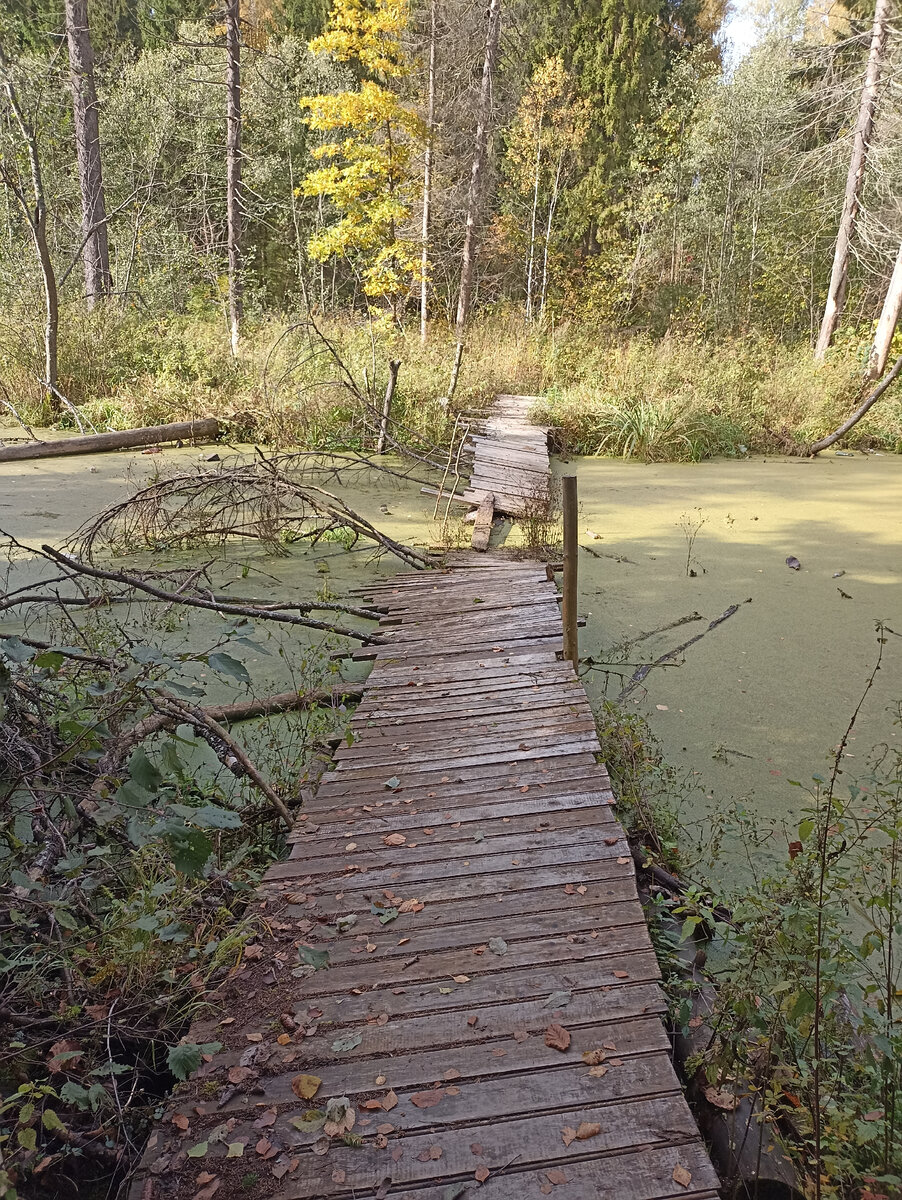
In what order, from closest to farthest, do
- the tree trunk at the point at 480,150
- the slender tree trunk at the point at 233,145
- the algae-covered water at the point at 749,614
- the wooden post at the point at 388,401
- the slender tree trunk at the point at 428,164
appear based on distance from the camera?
the algae-covered water at the point at 749,614, the wooden post at the point at 388,401, the slender tree trunk at the point at 233,145, the tree trunk at the point at 480,150, the slender tree trunk at the point at 428,164

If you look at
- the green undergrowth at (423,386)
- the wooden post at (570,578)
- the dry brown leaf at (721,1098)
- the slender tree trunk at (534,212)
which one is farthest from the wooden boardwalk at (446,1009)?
the slender tree trunk at (534,212)

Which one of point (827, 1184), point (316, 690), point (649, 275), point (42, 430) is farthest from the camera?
point (649, 275)

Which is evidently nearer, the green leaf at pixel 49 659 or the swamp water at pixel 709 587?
the green leaf at pixel 49 659

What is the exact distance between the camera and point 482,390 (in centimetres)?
897

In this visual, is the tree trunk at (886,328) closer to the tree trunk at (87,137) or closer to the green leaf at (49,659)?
the tree trunk at (87,137)

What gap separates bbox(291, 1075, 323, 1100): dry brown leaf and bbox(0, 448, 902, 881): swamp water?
1315 mm

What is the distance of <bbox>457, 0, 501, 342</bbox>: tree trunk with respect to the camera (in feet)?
36.7

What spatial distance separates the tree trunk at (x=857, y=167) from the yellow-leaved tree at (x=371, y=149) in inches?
232

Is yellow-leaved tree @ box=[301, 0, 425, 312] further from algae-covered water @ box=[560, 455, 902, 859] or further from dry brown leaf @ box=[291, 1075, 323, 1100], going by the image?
dry brown leaf @ box=[291, 1075, 323, 1100]

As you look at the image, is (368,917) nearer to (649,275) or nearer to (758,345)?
(758,345)

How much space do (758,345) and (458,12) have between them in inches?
270

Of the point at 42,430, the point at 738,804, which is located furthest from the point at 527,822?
the point at 42,430

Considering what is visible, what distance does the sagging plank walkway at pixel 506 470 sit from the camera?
18.0 feet

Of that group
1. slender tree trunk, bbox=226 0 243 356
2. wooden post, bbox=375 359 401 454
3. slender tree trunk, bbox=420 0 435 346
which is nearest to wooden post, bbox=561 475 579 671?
wooden post, bbox=375 359 401 454
